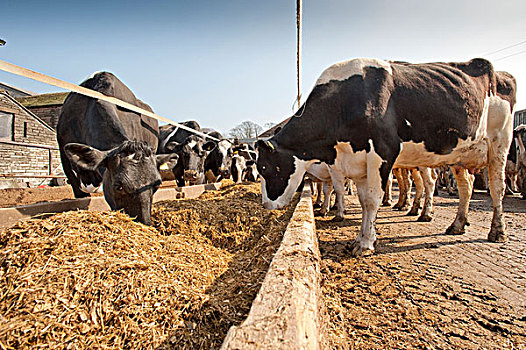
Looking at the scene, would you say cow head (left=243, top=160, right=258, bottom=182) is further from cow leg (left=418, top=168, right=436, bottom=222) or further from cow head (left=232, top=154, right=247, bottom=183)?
cow leg (left=418, top=168, right=436, bottom=222)

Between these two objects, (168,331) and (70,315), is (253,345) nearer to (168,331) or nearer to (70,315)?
(168,331)

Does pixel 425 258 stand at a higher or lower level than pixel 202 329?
lower

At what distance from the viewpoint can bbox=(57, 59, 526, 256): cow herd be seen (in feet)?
10.2

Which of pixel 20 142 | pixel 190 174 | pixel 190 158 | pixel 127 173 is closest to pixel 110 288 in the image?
pixel 127 173

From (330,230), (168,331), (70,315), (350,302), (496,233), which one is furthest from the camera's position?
(330,230)

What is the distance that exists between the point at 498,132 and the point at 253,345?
564cm

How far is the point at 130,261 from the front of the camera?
1.72 meters

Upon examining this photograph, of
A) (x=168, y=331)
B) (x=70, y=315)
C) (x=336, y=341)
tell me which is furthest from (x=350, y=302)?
(x=70, y=315)

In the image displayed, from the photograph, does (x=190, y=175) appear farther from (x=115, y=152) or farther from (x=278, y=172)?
(x=115, y=152)

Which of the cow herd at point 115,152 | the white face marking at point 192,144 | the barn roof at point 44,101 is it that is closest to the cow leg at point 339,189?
the cow herd at point 115,152

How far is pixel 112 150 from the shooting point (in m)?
3.21

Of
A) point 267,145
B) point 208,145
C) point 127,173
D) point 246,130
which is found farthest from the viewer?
point 246,130

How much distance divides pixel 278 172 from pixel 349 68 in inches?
78.5

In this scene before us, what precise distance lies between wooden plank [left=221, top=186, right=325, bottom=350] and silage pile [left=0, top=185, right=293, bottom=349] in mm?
364
